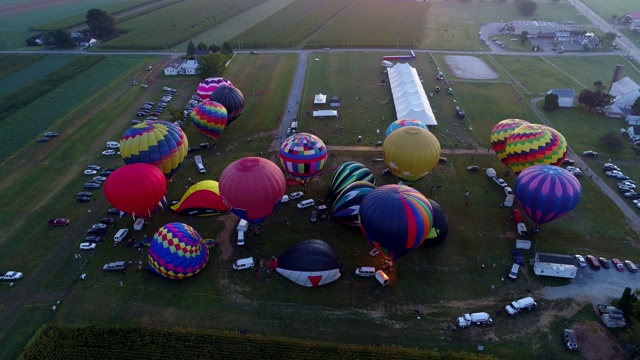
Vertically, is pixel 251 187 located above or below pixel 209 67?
below

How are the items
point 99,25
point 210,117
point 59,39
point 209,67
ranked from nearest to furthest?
point 210,117, point 209,67, point 59,39, point 99,25

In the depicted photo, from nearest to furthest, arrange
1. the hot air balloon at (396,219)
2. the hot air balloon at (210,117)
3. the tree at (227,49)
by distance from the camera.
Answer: the hot air balloon at (396,219), the hot air balloon at (210,117), the tree at (227,49)

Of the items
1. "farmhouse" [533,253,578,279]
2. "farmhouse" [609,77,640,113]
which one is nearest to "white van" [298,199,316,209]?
"farmhouse" [533,253,578,279]

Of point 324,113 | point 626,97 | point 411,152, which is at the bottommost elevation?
point 626,97

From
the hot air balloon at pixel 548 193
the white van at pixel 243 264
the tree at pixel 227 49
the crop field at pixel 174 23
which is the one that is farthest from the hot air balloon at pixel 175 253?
the crop field at pixel 174 23

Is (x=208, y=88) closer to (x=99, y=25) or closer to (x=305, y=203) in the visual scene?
(x=305, y=203)

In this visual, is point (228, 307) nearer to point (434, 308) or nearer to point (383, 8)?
point (434, 308)

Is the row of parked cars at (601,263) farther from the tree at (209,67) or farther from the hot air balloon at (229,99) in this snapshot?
the tree at (209,67)

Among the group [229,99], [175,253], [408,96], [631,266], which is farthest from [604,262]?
[229,99]
